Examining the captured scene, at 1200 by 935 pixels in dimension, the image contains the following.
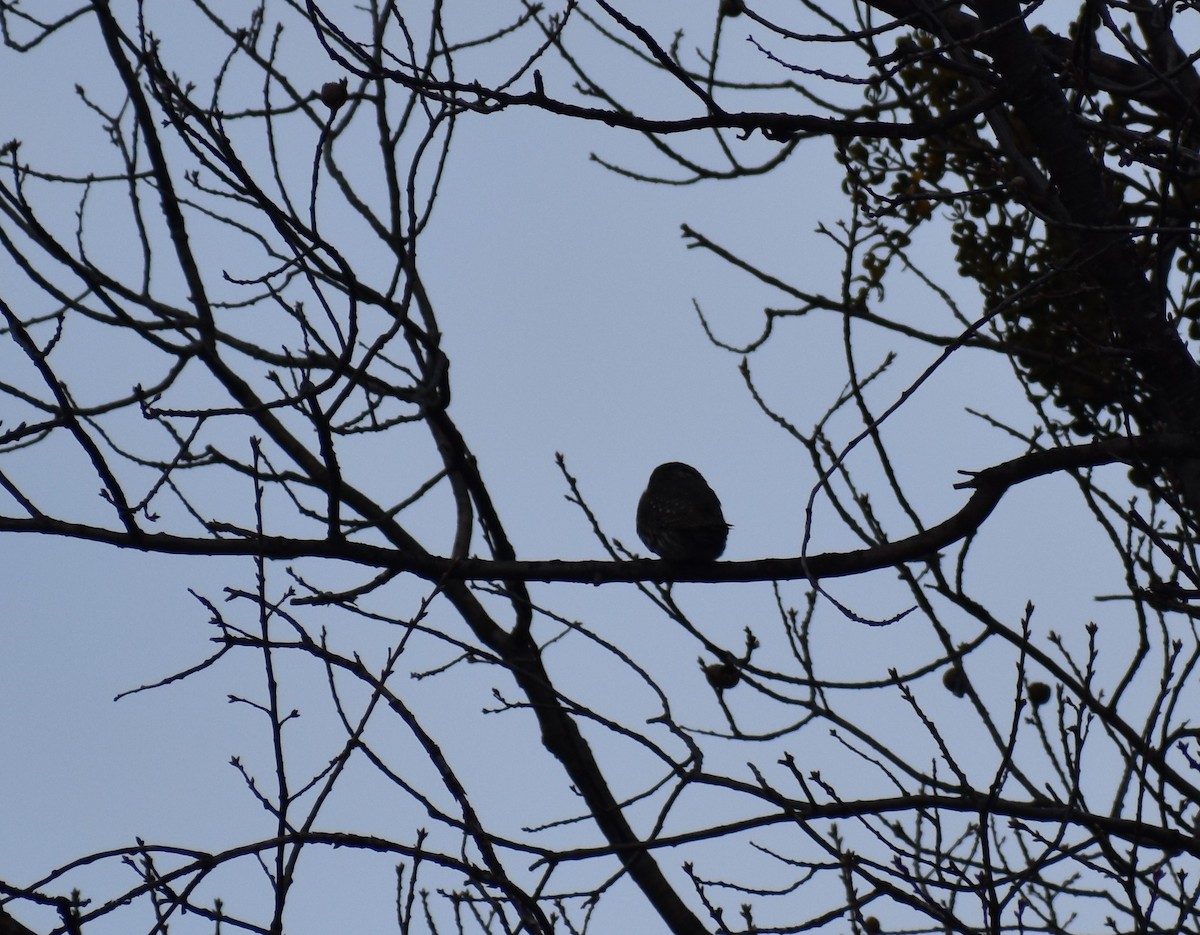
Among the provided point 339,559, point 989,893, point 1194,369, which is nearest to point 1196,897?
point 989,893

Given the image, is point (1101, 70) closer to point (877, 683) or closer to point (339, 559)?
point (877, 683)

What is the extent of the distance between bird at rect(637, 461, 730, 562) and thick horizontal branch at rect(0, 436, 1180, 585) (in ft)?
3.78

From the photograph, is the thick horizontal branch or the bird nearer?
the thick horizontal branch

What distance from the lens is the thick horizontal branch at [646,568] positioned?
12.3 feet

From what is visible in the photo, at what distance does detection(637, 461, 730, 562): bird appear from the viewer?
240 inches

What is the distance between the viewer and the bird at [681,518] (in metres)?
6.10

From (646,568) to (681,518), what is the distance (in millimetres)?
1772

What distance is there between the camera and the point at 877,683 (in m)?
4.35

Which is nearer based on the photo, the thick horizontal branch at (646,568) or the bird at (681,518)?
the thick horizontal branch at (646,568)

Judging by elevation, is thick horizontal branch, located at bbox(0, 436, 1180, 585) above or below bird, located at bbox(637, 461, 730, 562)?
below

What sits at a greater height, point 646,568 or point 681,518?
point 681,518

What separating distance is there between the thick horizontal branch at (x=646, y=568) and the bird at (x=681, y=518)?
115 cm

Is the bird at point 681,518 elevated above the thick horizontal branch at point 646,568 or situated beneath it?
elevated above

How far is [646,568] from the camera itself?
4555mm
